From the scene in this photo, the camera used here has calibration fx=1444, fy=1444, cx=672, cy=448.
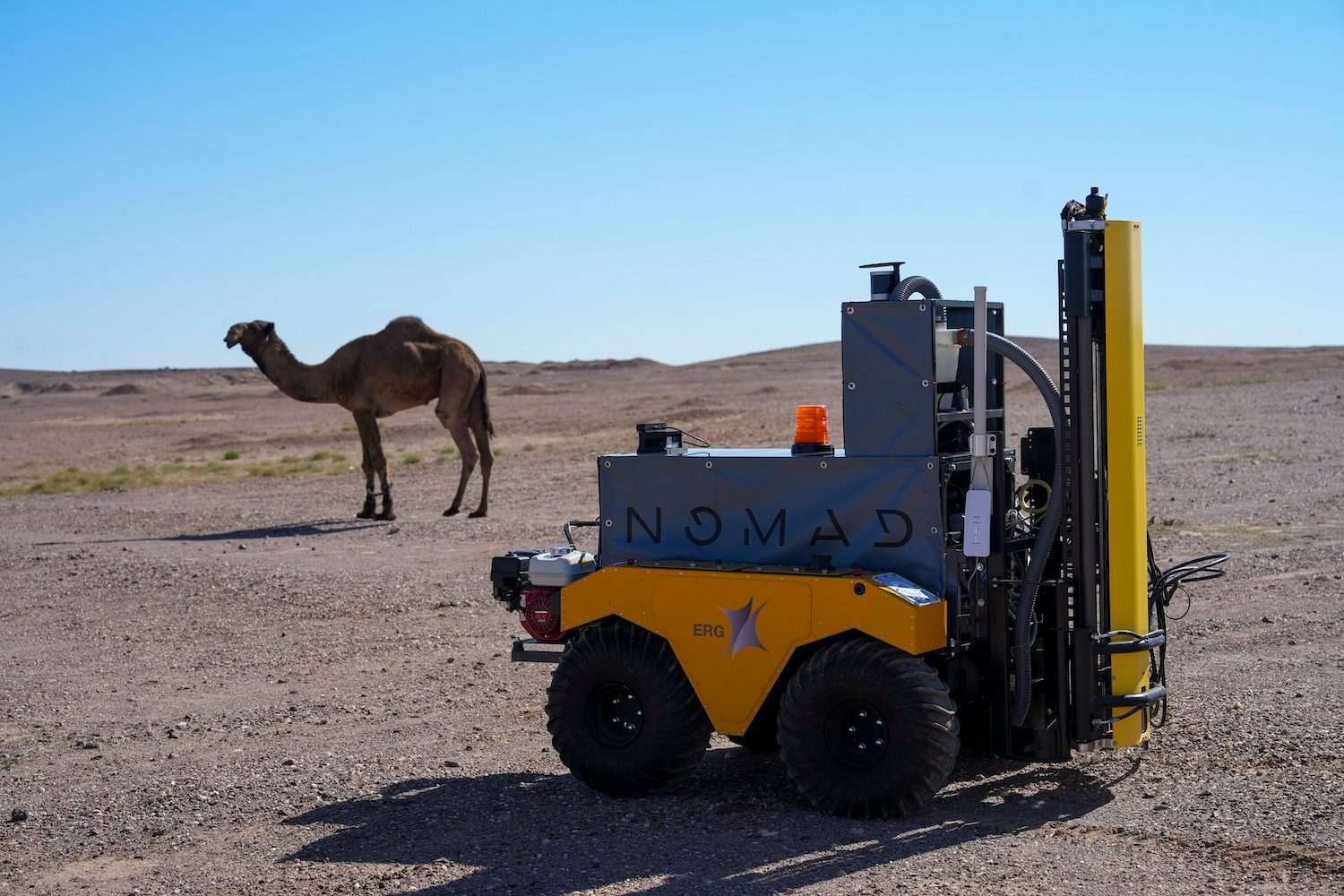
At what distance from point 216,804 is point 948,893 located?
3971mm

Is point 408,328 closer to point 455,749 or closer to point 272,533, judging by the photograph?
point 272,533

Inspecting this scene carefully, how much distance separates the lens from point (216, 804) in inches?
302

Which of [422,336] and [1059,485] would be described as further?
[422,336]

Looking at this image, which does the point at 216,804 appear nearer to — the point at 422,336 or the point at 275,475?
the point at 422,336

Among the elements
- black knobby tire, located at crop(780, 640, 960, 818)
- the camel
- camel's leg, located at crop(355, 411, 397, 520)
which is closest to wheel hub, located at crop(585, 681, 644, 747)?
black knobby tire, located at crop(780, 640, 960, 818)

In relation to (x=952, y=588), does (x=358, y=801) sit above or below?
below

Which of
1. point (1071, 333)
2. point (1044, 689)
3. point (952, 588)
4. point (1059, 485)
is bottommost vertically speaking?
point (1044, 689)

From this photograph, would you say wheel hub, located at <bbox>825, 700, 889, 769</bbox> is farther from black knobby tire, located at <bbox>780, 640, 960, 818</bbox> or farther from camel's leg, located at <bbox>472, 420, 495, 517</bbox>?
camel's leg, located at <bbox>472, 420, 495, 517</bbox>

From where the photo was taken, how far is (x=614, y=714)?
7543mm

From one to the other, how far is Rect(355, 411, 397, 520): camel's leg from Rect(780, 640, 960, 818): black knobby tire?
46.6 ft

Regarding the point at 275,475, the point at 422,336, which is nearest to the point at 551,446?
the point at 275,475

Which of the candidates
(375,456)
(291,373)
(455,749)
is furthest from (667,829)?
(291,373)

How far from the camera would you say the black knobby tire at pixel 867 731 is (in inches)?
260

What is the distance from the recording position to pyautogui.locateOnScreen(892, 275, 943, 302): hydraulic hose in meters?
7.09
